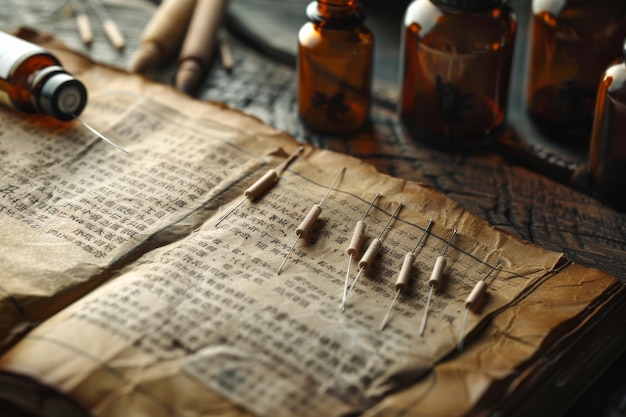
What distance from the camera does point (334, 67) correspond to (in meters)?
1.03

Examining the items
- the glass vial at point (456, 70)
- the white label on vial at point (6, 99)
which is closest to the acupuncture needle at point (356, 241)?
the glass vial at point (456, 70)

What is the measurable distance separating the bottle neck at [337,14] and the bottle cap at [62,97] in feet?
1.02

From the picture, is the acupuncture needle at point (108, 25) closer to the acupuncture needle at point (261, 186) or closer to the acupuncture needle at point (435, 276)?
the acupuncture needle at point (261, 186)

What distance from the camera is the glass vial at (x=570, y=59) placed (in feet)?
3.28

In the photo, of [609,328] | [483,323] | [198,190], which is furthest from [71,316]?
[609,328]

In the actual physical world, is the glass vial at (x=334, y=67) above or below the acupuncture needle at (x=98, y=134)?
above

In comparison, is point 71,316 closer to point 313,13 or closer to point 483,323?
point 483,323

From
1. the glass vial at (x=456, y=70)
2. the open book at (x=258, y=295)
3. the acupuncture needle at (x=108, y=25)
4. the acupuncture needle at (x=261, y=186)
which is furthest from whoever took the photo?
the acupuncture needle at (x=108, y=25)

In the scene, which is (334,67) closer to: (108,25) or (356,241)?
(356,241)

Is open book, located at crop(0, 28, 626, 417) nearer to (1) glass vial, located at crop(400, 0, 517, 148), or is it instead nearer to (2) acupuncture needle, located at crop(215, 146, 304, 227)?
(2) acupuncture needle, located at crop(215, 146, 304, 227)

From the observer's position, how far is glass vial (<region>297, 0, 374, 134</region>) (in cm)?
100

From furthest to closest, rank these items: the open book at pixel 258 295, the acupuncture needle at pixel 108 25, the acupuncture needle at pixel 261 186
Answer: the acupuncture needle at pixel 108 25, the acupuncture needle at pixel 261 186, the open book at pixel 258 295

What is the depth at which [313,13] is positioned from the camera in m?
1.00

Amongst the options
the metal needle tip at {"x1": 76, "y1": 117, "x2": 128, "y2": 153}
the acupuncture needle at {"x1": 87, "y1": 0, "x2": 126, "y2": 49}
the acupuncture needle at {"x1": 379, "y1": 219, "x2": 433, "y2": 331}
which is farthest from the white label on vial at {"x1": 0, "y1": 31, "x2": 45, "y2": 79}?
the acupuncture needle at {"x1": 379, "y1": 219, "x2": 433, "y2": 331}
